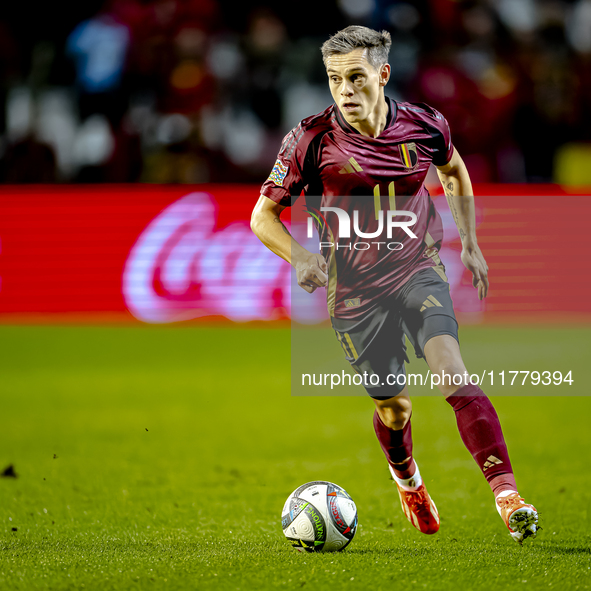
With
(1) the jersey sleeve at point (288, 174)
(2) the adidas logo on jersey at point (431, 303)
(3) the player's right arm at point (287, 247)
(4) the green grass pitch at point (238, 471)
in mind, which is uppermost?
(1) the jersey sleeve at point (288, 174)

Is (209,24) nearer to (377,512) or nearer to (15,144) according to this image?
(15,144)

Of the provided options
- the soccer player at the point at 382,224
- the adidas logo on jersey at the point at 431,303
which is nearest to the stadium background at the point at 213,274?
the soccer player at the point at 382,224

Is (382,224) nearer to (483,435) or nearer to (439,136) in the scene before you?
(439,136)

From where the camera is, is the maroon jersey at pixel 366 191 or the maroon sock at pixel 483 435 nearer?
the maroon sock at pixel 483 435

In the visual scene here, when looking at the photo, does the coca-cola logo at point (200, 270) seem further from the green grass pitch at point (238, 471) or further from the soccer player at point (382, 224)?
the soccer player at point (382, 224)

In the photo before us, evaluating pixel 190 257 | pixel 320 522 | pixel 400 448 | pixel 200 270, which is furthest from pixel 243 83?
pixel 320 522

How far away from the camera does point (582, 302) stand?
1073cm

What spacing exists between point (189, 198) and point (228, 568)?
7.62 meters

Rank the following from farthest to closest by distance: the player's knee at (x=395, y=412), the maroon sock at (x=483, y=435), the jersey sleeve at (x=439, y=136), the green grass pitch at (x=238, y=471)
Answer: the player's knee at (x=395, y=412)
the jersey sleeve at (x=439, y=136)
the maroon sock at (x=483, y=435)
the green grass pitch at (x=238, y=471)

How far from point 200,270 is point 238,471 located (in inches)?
205

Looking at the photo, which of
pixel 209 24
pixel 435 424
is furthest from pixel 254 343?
pixel 209 24

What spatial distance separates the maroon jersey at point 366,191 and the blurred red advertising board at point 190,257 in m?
6.22

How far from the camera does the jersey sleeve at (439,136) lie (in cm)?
405

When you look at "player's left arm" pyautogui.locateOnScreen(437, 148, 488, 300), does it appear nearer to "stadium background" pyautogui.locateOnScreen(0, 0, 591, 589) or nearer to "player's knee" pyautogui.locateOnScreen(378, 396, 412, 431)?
"player's knee" pyautogui.locateOnScreen(378, 396, 412, 431)
